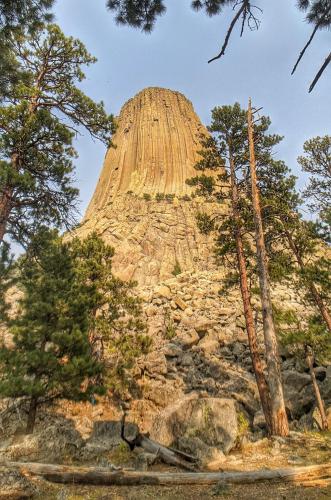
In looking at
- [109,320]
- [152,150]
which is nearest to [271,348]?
[109,320]

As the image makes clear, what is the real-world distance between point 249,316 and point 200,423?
3963 millimetres

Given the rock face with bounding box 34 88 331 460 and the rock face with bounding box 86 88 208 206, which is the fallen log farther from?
the rock face with bounding box 86 88 208 206

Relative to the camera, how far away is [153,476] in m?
5.71

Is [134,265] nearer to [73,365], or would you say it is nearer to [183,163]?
[73,365]

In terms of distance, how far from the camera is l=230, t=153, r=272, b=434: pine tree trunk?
385 inches

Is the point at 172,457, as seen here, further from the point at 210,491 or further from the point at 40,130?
the point at 40,130

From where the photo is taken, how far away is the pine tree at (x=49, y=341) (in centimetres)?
1159

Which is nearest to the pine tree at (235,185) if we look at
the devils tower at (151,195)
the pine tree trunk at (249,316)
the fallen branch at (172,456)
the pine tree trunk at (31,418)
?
the pine tree trunk at (249,316)

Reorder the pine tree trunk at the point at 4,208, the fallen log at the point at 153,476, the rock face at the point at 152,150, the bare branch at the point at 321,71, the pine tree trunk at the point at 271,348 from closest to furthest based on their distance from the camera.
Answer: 1. the bare branch at the point at 321,71
2. the fallen log at the point at 153,476
3. the pine tree trunk at the point at 4,208
4. the pine tree trunk at the point at 271,348
5. the rock face at the point at 152,150

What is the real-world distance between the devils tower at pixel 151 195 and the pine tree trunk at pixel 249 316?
12.1 meters

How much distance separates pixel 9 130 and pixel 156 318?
17.4 meters

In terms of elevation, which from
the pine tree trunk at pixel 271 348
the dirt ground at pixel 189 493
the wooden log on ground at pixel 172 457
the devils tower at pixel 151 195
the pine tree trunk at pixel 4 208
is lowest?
the dirt ground at pixel 189 493

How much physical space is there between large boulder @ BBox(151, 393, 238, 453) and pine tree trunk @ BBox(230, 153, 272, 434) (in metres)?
0.97

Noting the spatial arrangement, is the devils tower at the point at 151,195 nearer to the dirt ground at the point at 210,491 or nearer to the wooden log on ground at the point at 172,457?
the wooden log on ground at the point at 172,457
